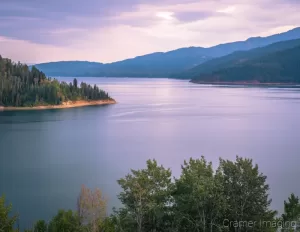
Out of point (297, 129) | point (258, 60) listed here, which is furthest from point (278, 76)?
point (297, 129)

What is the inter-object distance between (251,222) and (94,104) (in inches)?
2116

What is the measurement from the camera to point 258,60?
158 meters

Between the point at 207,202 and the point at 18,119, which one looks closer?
the point at 207,202

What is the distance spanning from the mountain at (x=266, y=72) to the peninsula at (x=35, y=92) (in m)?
86.7

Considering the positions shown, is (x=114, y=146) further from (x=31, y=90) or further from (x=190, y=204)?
(x=31, y=90)

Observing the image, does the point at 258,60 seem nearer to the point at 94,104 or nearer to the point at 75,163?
the point at 94,104

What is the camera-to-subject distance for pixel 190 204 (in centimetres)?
880

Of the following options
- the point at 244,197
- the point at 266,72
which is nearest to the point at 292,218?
the point at 244,197

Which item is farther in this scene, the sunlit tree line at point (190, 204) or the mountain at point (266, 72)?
the mountain at point (266, 72)

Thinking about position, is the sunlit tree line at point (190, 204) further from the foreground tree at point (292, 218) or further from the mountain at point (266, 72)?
the mountain at point (266, 72)

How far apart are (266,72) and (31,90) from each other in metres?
99.5

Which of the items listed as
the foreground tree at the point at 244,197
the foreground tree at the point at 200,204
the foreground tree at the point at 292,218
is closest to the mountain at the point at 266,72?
the foreground tree at the point at 292,218

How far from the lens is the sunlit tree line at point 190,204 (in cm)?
877

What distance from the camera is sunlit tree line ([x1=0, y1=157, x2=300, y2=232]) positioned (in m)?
8.77
